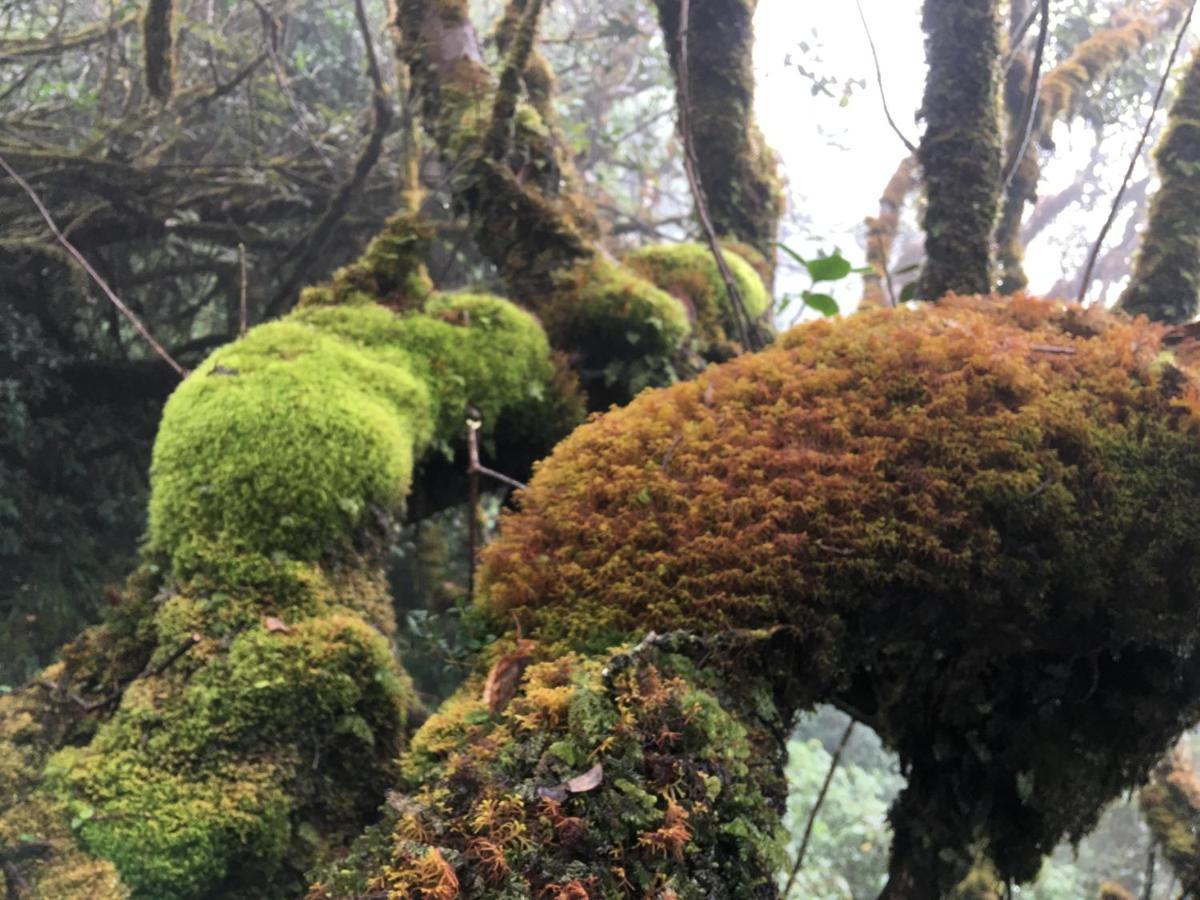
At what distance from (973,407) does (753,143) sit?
147 inches

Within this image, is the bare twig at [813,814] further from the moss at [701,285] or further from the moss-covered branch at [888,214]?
the moss-covered branch at [888,214]

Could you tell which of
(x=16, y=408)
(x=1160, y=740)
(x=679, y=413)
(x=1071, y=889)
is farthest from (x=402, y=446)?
(x=1071, y=889)

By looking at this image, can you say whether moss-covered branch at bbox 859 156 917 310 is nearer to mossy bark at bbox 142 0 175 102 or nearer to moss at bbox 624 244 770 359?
moss at bbox 624 244 770 359

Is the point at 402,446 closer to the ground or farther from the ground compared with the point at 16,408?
farther from the ground

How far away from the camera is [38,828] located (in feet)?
5.69

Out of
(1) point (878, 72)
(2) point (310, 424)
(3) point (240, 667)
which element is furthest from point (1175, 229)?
(3) point (240, 667)

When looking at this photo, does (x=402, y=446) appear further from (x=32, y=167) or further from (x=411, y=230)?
(x=32, y=167)

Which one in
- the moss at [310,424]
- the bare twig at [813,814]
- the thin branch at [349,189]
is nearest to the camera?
the bare twig at [813,814]

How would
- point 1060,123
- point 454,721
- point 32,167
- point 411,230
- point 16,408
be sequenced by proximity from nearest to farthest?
1. point 454,721
2. point 411,230
3. point 16,408
4. point 32,167
5. point 1060,123

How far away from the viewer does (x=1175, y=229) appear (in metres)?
3.73

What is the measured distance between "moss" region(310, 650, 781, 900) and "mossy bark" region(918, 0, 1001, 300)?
2707 millimetres

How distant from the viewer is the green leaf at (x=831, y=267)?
11.1ft

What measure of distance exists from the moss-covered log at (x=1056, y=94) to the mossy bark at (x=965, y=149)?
4.82 feet

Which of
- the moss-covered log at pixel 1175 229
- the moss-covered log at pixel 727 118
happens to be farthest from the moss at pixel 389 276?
the moss-covered log at pixel 1175 229
